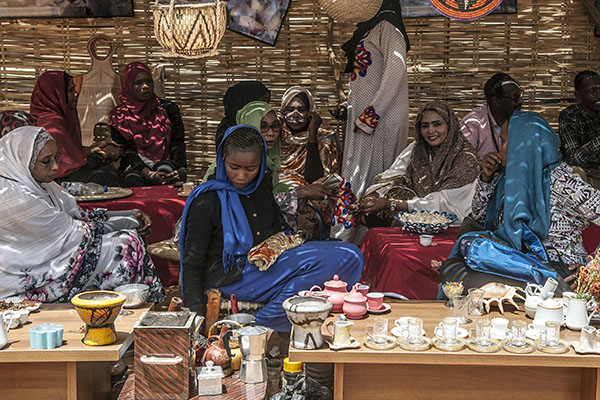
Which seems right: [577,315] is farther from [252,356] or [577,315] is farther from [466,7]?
[466,7]

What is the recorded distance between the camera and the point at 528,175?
3.53 metres

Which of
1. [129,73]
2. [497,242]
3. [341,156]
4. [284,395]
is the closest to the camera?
[284,395]

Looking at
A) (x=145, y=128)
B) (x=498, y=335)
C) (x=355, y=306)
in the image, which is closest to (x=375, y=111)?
(x=145, y=128)

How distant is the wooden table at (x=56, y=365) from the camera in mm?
2547

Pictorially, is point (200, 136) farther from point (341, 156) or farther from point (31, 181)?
point (31, 181)

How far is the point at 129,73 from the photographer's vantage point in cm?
675

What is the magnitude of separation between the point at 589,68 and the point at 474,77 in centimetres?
117

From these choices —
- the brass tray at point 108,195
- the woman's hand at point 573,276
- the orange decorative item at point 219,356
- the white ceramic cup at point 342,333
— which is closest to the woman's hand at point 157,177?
the brass tray at point 108,195

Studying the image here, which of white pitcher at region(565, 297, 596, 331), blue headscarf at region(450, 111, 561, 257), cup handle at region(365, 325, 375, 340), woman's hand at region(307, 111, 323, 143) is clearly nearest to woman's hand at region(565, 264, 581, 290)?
blue headscarf at region(450, 111, 561, 257)

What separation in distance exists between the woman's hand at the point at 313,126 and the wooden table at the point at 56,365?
3.24 meters

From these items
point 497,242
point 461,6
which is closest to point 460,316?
point 497,242

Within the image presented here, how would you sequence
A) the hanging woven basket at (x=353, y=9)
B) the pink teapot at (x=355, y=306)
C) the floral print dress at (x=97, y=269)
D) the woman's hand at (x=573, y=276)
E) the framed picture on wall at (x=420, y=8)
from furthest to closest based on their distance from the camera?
the framed picture on wall at (x=420, y=8) → the hanging woven basket at (x=353, y=9) → the floral print dress at (x=97, y=269) → the woman's hand at (x=573, y=276) → the pink teapot at (x=355, y=306)

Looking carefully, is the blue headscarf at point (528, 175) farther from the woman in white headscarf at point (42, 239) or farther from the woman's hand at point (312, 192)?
the woman in white headscarf at point (42, 239)

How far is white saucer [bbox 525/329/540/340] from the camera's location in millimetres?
2684
